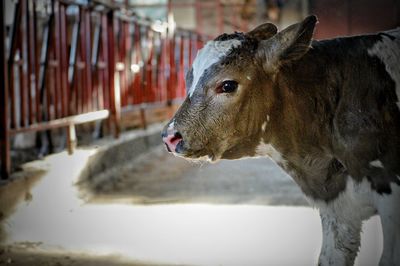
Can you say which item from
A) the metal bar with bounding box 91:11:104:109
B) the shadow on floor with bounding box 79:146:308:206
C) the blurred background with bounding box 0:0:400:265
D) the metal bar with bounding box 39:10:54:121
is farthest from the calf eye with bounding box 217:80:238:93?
the metal bar with bounding box 91:11:104:109

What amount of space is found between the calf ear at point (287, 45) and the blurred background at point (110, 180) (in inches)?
56.0

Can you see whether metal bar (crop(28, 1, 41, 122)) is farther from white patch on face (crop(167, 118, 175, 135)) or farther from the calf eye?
the calf eye

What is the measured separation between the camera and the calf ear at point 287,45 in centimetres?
250

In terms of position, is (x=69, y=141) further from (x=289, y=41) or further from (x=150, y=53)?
(x=150, y=53)

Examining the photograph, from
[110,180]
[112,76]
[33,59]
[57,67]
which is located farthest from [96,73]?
[33,59]

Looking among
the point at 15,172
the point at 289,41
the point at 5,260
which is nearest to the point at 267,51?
the point at 289,41

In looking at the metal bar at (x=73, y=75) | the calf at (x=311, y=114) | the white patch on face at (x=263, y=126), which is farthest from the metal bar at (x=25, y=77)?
the white patch on face at (x=263, y=126)

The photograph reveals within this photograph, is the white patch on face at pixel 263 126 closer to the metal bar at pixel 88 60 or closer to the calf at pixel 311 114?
the calf at pixel 311 114

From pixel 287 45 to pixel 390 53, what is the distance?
525mm

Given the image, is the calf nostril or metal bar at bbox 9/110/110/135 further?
metal bar at bbox 9/110/110/135

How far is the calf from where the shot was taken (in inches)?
98.9

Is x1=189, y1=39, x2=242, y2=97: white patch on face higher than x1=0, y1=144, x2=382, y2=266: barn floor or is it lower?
higher

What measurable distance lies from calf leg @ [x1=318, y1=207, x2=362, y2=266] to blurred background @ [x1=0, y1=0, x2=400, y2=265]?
54 cm

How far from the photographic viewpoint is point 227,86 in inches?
103
